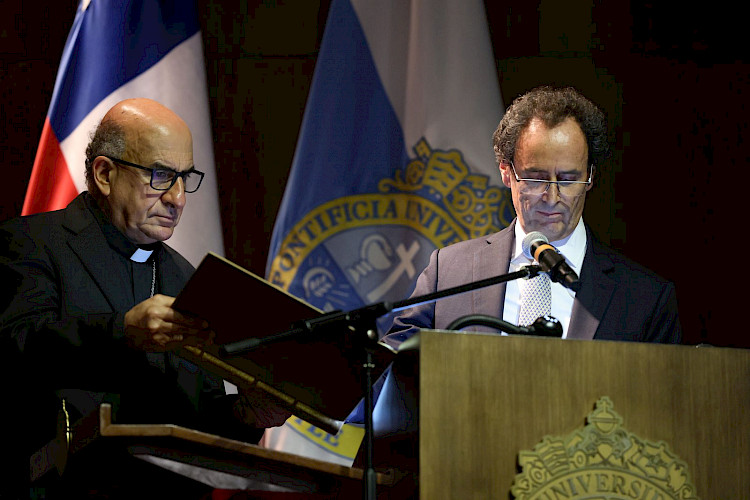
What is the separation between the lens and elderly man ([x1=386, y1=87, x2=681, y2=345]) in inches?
95.9

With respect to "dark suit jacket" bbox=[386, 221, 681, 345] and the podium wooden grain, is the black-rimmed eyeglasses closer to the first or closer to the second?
"dark suit jacket" bbox=[386, 221, 681, 345]

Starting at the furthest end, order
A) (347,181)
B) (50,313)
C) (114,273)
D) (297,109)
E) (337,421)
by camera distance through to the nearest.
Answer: (297,109) < (347,181) < (114,273) < (50,313) < (337,421)

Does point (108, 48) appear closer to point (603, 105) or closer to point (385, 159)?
point (385, 159)

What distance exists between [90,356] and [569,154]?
1378 mm

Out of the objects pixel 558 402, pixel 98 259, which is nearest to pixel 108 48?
pixel 98 259

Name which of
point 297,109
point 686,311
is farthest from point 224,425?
point 686,311

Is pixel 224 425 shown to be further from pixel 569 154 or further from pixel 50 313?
pixel 569 154

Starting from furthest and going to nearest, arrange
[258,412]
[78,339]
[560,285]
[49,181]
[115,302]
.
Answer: [49,181] → [560,285] → [115,302] → [258,412] → [78,339]

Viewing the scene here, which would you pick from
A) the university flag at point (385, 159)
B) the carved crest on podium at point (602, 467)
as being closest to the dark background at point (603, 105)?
the university flag at point (385, 159)

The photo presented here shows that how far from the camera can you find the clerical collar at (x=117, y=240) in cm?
244

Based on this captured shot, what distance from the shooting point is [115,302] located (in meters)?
2.35

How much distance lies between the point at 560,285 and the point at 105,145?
4.34 ft

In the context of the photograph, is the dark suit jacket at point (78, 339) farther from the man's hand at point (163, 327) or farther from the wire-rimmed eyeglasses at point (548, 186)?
the wire-rimmed eyeglasses at point (548, 186)

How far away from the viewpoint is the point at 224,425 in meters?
2.31
